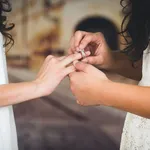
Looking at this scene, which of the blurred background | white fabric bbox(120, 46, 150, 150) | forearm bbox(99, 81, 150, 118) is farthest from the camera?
the blurred background

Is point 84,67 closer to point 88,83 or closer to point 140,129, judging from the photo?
point 88,83

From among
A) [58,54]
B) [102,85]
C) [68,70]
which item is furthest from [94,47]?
[58,54]

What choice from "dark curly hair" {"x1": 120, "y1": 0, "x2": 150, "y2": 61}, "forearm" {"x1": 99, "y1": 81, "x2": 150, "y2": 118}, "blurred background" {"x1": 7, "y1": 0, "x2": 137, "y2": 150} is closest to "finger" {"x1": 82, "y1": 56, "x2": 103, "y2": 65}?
"dark curly hair" {"x1": 120, "y1": 0, "x2": 150, "y2": 61}

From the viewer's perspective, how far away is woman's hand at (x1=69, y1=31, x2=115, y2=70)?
931 mm

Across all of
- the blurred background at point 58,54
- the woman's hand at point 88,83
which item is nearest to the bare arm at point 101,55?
the woman's hand at point 88,83

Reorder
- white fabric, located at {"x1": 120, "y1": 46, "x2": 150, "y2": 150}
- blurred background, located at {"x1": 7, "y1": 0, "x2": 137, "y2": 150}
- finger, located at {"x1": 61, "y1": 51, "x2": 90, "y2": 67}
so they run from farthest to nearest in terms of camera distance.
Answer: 1. blurred background, located at {"x1": 7, "y1": 0, "x2": 137, "y2": 150}
2. finger, located at {"x1": 61, "y1": 51, "x2": 90, "y2": 67}
3. white fabric, located at {"x1": 120, "y1": 46, "x2": 150, "y2": 150}

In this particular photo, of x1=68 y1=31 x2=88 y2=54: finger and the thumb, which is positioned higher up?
x1=68 y1=31 x2=88 y2=54: finger

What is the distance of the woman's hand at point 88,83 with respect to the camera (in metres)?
0.74

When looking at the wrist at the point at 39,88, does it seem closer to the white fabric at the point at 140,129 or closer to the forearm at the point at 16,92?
the forearm at the point at 16,92

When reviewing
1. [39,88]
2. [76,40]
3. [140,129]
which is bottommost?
[140,129]

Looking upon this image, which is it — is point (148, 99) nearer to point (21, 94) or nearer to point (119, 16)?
point (21, 94)

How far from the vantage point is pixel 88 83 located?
77 cm

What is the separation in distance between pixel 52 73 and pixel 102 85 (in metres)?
0.18

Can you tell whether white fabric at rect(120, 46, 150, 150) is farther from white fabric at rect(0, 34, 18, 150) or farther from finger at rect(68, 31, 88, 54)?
white fabric at rect(0, 34, 18, 150)
